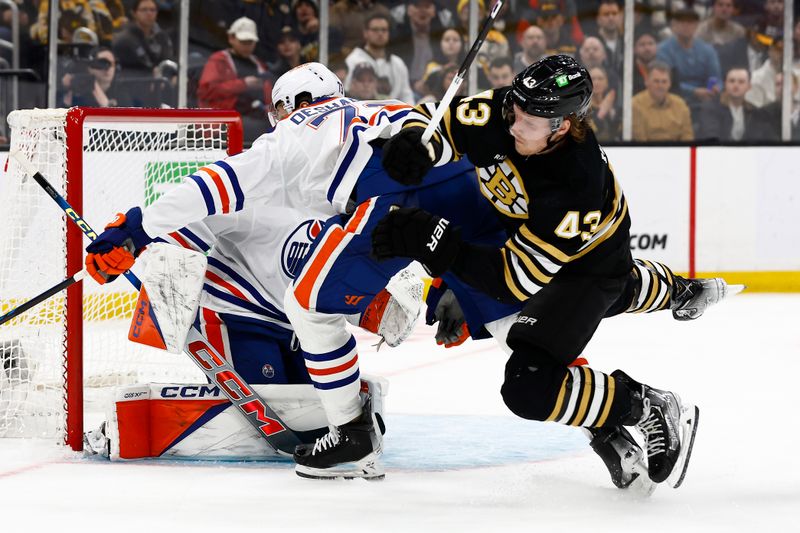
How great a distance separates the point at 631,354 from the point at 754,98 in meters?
2.93

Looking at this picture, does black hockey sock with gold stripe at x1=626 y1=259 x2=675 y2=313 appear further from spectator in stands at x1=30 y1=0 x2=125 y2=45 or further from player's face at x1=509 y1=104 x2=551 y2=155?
spectator in stands at x1=30 y1=0 x2=125 y2=45

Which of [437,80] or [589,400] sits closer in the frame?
[589,400]

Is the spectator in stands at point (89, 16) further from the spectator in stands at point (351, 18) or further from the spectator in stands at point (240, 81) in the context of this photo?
the spectator in stands at point (351, 18)

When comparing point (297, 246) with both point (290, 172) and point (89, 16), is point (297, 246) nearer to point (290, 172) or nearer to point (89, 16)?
point (290, 172)

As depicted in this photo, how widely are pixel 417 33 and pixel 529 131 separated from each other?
466cm

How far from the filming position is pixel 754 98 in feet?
21.7

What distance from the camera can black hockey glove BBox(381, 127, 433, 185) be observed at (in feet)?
7.12

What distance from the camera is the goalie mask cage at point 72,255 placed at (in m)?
2.67

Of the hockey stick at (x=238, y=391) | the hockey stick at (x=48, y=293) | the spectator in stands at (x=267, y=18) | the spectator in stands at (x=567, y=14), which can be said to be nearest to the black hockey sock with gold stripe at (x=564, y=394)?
the hockey stick at (x=238, y=391)

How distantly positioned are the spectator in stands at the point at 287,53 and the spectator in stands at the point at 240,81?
65 millimetres

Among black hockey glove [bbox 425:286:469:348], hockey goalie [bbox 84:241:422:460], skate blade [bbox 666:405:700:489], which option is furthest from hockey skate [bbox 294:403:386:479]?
skate blade [bbox 666:405:700:489]

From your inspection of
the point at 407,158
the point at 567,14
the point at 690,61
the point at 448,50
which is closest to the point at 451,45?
the point at 448,50

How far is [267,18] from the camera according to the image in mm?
6477

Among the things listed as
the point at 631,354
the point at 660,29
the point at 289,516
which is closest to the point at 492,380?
the point at 631,354
